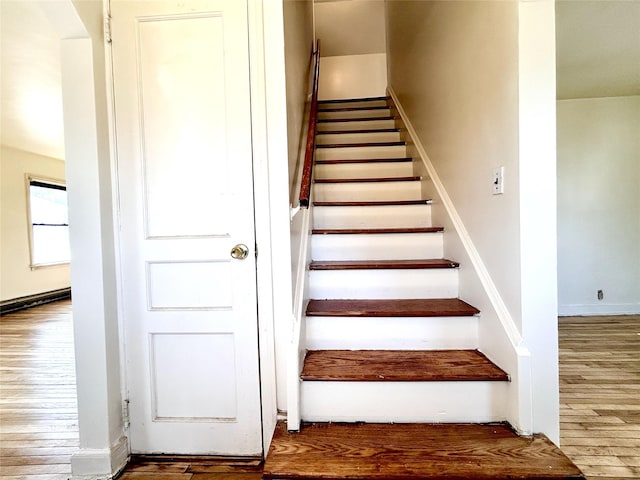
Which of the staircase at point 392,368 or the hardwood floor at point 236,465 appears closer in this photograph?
the staircase at point 392,368

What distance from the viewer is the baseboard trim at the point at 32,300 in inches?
182

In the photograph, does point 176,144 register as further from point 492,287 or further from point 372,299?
point 492,287

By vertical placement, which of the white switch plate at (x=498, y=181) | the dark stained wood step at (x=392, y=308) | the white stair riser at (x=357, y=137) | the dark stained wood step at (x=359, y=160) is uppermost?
the white stair riser at (x=357, y=137)

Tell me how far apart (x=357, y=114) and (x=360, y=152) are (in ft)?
3.59

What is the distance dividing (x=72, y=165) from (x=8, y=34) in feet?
5.72

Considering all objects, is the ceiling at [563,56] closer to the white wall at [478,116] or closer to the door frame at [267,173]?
the white wall at [478,116]

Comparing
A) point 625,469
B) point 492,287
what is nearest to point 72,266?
point 492,287

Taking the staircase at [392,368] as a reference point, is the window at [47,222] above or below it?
above

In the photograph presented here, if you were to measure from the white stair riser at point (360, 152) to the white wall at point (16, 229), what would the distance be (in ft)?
17.3

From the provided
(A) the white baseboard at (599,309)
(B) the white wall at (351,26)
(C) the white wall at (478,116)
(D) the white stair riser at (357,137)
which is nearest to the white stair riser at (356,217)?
(C) the white wall at (478,116)

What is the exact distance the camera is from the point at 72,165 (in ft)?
4.62

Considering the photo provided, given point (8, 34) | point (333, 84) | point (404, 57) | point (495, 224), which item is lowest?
point (495, 224)

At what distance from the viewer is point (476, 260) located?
1.63 meters

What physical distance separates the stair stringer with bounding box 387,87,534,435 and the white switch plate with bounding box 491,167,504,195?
0.36 metres
